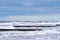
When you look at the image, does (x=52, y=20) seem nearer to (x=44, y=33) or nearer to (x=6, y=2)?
(x=44, y=33)

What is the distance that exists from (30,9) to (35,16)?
8 centimetres

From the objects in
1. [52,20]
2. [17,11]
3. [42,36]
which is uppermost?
[17,11]

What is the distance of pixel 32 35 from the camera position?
1251 mm

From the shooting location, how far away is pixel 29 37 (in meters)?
1.25

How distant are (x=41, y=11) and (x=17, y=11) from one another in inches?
8.9

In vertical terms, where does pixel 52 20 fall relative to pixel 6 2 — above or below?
below

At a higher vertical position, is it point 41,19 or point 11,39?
point 41,19

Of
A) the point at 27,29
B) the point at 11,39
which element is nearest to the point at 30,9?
the point at 27,29

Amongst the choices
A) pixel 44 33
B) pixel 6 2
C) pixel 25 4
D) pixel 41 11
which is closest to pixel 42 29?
pixel 44 33

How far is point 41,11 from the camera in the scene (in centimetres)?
129

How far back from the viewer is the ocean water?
1.25m

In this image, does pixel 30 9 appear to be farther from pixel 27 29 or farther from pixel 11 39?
pixel 11 39

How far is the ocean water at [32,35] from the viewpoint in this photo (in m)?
1.25

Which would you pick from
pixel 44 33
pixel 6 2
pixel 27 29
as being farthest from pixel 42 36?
pixel 6 2
